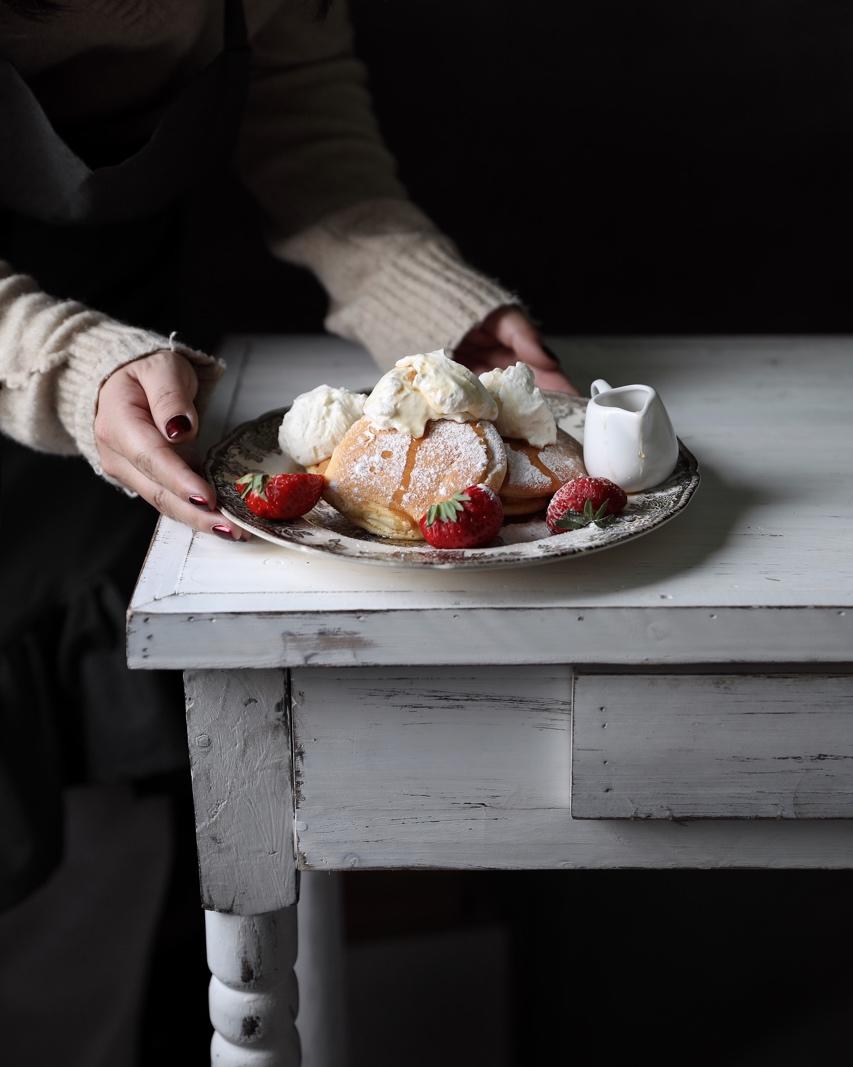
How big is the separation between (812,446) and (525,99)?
625mm

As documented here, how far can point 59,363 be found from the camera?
0.77 m

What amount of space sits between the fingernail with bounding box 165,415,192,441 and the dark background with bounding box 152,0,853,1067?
0.70 metres

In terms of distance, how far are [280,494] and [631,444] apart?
212 mm

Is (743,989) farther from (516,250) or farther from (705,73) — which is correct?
(705,73)

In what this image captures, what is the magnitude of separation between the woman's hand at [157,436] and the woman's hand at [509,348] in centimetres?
31

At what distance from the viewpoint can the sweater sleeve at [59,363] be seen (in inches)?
29.8

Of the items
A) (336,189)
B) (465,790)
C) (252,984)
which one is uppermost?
(336,189)

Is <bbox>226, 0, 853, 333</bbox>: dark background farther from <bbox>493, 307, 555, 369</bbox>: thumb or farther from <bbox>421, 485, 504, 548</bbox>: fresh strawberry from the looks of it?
<bbox>421, 485, 504, 548</bbox>: fresh strawberry

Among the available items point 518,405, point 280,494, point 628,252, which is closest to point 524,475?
point 518,405

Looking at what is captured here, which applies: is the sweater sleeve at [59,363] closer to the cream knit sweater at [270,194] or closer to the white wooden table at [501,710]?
the cream knit sweater at [270,194]

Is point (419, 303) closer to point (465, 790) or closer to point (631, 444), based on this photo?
point (631, 444)

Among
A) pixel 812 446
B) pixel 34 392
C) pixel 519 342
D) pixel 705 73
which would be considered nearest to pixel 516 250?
pixel 705 73

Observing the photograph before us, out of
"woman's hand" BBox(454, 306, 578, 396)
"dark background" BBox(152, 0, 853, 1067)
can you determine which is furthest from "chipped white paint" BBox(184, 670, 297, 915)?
"dark background" BBox(152, 0, 853, 1067)

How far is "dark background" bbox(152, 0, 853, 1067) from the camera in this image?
4.03 ft
